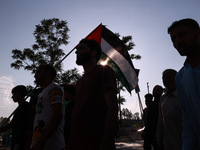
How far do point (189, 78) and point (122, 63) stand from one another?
17.9ft

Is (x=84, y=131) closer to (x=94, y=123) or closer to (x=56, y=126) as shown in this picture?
(x=94, y=123)

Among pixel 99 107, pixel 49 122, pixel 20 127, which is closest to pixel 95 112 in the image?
pixel 99 107

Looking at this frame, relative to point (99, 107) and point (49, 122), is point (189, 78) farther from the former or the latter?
point (49, 122)

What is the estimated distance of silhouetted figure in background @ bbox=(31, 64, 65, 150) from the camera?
2424 millimetres

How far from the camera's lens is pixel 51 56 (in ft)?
78.8

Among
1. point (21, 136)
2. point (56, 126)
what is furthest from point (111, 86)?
point (21, 136)

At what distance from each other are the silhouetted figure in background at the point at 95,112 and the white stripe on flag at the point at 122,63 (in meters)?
4.91

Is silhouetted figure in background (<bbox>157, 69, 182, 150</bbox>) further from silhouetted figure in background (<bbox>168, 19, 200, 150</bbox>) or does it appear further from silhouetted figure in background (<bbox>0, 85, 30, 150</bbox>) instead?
silhouetted figure in background (<bbox>0, 85, 30, 150</bbox>)

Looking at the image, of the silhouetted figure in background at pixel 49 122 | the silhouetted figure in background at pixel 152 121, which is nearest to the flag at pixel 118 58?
the silhouetted figure in background at pixel 152 121

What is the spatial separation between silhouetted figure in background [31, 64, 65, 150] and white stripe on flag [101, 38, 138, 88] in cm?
453

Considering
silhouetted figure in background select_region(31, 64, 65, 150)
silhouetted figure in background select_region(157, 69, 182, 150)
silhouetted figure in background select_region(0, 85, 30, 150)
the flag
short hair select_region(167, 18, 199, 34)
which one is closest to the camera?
short hair select_region(167, 18, 199, 34)

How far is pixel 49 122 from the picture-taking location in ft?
8.19

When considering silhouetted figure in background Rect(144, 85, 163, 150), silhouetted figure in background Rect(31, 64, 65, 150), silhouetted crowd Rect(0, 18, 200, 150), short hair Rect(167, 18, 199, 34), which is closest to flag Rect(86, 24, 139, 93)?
silhouetted figure in background Rect(144, 85, 163, 150)

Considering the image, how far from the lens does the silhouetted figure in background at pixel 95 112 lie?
178cm
